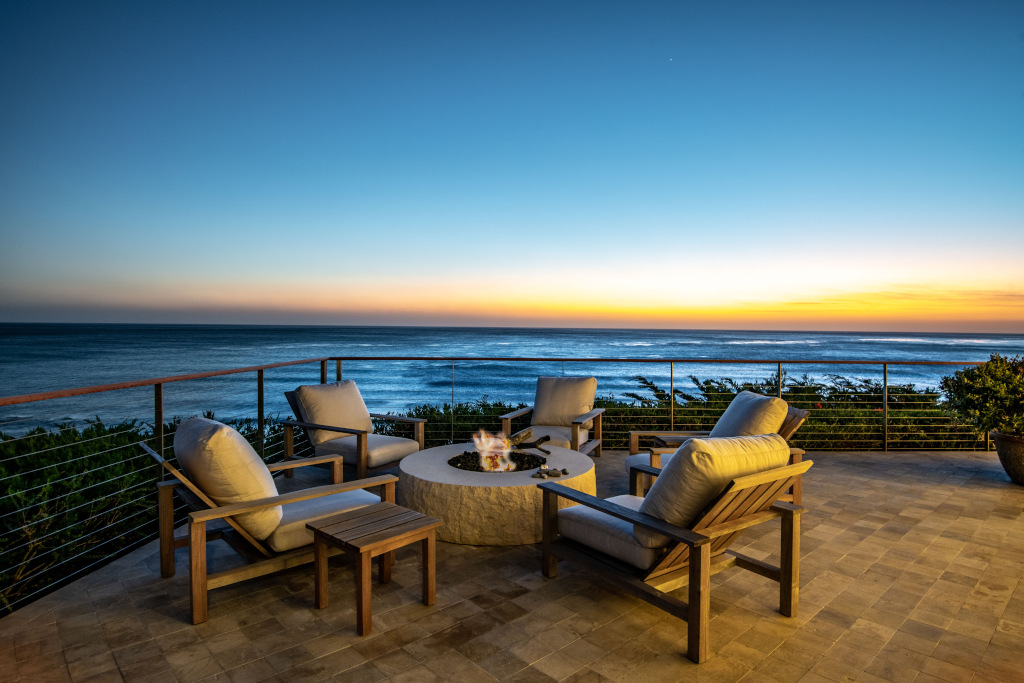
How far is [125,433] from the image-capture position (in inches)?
190

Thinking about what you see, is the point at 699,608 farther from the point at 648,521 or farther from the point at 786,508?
the point at 786,508

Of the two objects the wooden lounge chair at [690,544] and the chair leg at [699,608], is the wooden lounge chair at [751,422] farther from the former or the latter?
the chair leg at [699,608]

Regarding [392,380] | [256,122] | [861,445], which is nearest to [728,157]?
[861,445]

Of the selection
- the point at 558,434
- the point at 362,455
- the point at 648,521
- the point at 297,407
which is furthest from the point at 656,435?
the point at 297,407

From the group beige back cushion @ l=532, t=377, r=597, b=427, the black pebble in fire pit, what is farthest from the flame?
beige back cushion @ l=532, t=377, r=597, b=427

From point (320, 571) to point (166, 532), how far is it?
1036 millimetres

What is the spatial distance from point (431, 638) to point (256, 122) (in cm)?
774

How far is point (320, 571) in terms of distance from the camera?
234 cm

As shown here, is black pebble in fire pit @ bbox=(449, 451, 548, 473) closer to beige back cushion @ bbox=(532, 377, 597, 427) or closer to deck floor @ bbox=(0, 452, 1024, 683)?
deck floor @ bbox=(0, 452, 1024, 683)

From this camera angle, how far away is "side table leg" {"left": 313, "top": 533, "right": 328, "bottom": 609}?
91.1 inches

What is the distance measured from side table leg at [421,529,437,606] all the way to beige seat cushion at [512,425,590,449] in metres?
2.27

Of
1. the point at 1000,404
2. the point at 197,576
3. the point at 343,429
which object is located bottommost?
the point at 197,576

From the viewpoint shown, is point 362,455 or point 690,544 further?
point 362,455

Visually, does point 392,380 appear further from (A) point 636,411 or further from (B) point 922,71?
(B) point 922,71
